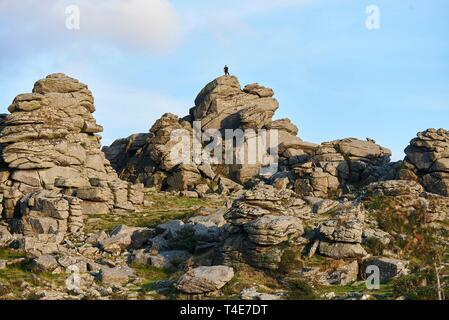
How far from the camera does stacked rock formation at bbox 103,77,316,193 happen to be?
68.2 metres

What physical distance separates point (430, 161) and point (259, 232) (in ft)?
98.5

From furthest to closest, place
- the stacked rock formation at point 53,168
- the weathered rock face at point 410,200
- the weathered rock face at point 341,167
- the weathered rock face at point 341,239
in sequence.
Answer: the weathered rock face at point 341,167 < the stacked rock formation at point 53,168 < the weathered rock face at point 410,200 < the weathered rock face at point 341,239

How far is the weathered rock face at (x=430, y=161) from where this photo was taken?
60.2 m

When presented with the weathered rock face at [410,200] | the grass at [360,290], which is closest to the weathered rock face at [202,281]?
the grass at [360,290]

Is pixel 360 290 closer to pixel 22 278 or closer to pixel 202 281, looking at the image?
pixel 202 281

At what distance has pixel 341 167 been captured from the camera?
6644cm

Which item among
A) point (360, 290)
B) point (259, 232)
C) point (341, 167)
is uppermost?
point (341, 167)

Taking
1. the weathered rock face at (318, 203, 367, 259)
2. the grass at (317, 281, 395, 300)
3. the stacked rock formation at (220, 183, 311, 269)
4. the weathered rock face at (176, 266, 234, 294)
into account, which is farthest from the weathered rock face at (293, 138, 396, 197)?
the weathered rock face at (176, 266, 234, 294)

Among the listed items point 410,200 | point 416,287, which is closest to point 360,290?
point 416,287

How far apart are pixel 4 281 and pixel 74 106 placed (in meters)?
34.7

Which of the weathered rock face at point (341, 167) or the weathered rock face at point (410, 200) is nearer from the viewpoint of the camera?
the weathered rock face at point (410, 200)

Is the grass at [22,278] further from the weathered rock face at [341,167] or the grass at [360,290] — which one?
the weathered rock face at [341,167]

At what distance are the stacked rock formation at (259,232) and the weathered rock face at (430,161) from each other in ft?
79.0
